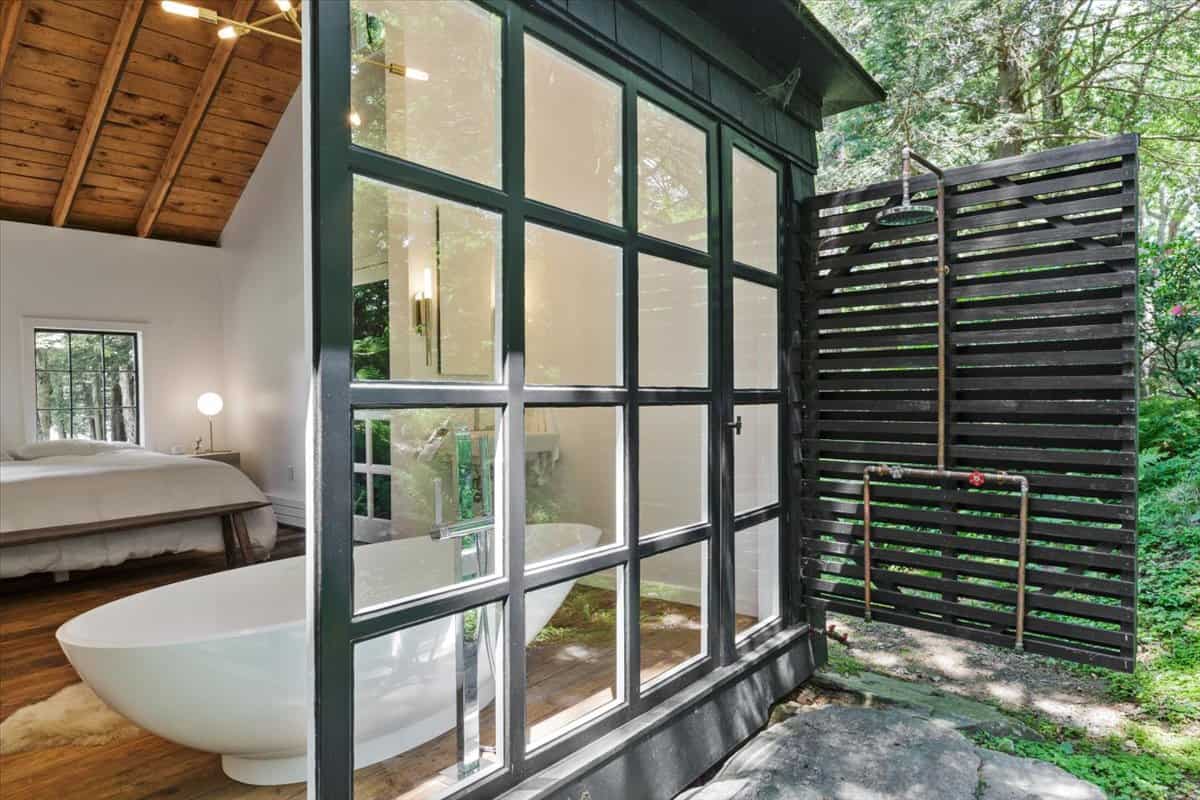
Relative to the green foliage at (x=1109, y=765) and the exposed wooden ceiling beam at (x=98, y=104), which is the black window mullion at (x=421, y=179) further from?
the exposed wooden ceiling beam at (x=98, y=104)

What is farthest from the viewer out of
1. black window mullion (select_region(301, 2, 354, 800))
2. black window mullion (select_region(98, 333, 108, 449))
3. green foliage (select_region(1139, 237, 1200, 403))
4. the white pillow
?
black window mullion (select_region(98, 333, 108, 449))

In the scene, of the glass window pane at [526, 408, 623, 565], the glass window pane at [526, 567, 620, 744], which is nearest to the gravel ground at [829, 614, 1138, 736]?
the glass window pane at [526, 567, 620, 744]

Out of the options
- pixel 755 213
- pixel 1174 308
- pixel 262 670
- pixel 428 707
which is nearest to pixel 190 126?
pixel 755 213

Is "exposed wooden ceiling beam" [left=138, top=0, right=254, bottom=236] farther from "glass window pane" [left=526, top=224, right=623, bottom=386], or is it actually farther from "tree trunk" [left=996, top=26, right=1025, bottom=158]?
"tree trunk" [left=996, top=26, right=1025, bottom=158]

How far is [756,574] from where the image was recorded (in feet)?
9.37

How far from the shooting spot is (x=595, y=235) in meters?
1.98

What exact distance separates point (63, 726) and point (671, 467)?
2.38 metres

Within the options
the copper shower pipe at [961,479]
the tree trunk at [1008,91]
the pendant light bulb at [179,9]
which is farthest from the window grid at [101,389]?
the tree trunk at [1008,91]

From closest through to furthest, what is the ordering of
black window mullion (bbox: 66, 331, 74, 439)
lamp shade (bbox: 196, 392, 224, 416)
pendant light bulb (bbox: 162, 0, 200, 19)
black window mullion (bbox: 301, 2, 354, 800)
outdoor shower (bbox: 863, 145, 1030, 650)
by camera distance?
black window mullion (bbox: 301, 2, 354, 800), outdoor shower (bbox: 863, 145, 1030, 650), pendant light bulb (bbox: 162, 0, 200, 19), black window mullion (bbox: 66, 331, 74, 439), lamp shade (bbox: 196, 392, 224, 416)

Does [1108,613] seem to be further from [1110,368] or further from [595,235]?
[595,235]

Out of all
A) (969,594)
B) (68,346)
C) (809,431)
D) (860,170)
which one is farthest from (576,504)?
(68,346)

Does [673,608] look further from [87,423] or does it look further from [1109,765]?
[87,423]

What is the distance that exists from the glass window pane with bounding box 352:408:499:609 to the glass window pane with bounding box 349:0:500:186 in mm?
554

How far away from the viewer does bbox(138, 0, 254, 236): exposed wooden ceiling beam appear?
5.59 meters
